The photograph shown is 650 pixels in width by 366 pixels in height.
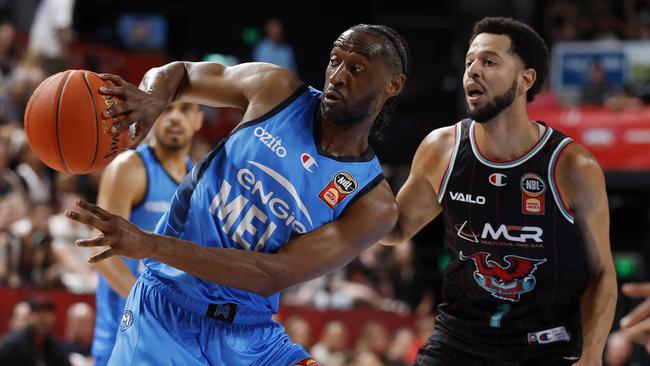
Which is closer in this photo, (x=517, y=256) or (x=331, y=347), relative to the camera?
(x=517, y=256)

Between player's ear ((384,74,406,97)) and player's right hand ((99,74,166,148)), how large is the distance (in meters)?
1.05

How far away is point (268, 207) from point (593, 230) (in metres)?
1.66

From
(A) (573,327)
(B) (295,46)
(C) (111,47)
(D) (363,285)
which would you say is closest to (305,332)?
(D) (363,285)

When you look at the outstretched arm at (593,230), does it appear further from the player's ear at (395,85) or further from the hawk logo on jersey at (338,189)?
the hawk logo on jersey at (338,189)

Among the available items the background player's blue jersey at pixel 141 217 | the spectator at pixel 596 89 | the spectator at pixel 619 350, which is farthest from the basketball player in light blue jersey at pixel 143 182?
the spectator at pixel 596 89

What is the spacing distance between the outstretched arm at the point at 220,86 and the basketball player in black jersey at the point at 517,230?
109cm

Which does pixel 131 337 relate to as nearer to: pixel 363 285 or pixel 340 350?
pixel 340 350

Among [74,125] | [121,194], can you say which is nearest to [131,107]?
[74,125]

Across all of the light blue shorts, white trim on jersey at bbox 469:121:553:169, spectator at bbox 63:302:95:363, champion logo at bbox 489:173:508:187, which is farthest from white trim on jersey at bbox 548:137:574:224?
spectator at bbox 63:302:95:363

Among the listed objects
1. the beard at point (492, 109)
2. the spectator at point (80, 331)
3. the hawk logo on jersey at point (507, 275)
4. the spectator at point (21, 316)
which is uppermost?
the beard at point (492, 109)

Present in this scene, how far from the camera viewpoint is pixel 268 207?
4035 millimetres

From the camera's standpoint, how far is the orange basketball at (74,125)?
12.3 feet

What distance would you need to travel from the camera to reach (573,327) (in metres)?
4.82

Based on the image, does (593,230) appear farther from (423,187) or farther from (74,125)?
(74,125)
